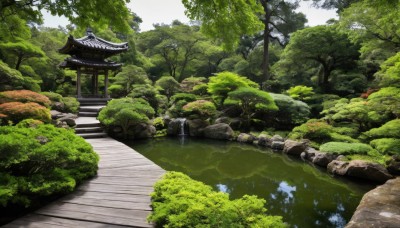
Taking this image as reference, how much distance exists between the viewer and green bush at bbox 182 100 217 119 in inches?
533

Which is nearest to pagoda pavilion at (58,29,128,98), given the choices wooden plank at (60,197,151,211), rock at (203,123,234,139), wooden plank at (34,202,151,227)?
rock at (203,123,234,139)

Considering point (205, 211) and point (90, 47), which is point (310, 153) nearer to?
point (205, 211)

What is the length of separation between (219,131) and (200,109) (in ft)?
5.09

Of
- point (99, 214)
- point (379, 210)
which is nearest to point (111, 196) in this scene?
point (99, 214)

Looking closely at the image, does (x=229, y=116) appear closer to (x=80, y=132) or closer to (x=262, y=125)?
A: (x=262, y=125)

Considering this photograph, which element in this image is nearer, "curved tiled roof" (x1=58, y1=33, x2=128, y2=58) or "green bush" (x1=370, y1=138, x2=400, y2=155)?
"green bush" (x1=370, y1=138, x2=400, y2=155)

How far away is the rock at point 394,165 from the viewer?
7507 millimetres

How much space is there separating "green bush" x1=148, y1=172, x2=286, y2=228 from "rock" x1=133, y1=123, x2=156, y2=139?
902 centimetres

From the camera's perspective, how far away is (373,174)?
7.19 meters

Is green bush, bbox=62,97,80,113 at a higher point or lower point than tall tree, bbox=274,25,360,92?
lower

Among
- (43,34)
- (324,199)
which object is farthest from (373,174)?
(43,34)

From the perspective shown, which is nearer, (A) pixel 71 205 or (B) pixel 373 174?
(A) pixel 71 205

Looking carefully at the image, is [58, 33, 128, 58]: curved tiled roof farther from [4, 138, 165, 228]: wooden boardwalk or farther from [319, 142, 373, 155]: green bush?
[319, 142, 373, 155]: green bush

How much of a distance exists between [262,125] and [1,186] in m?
13.4
